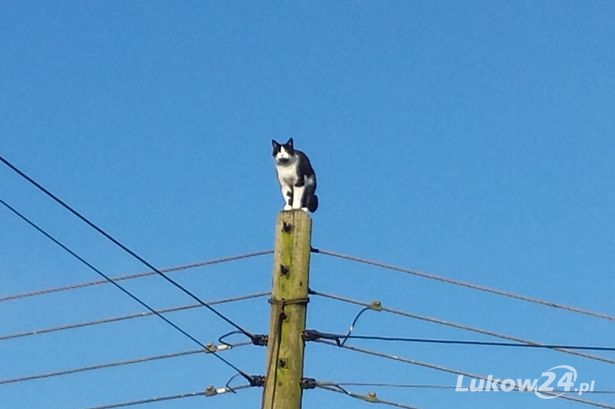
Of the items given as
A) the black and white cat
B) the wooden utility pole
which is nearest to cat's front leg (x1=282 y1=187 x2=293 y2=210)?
the black and white cat

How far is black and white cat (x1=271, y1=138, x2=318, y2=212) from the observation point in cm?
1026

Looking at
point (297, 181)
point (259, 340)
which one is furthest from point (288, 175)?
point (259, 340)

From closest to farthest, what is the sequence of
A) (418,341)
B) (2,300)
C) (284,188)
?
1. (418,341)
2. (2,300)
3. (284,188)

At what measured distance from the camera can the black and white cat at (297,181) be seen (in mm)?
10258

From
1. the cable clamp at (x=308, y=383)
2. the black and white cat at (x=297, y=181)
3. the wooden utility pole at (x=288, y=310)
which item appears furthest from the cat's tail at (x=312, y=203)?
the cable clamp at (x=308, y=383)

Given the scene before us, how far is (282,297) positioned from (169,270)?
1244mm

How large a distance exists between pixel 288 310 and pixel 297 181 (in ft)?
8.31

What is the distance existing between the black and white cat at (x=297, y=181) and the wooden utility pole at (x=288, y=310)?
76.9 inches

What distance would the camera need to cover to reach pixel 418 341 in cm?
841

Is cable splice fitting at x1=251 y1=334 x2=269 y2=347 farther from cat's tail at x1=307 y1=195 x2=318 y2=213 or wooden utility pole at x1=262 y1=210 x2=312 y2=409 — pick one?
cat's tail at x1=307 y1=195 x2=318 y2=213

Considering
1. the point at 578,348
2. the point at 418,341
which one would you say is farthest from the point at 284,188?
the point at 578,348

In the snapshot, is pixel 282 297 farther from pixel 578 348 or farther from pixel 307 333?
pixel 578 348

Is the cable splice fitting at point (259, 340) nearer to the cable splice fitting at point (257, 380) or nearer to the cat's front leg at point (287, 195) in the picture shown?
the cable splice fitting at point (257, 380)

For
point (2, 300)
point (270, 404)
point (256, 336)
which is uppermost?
point (2, 300)
